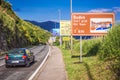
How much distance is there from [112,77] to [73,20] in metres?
15.4

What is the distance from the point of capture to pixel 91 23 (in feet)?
99.9

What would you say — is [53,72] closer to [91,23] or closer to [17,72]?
[17,72]

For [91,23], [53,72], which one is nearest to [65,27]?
[91,23]

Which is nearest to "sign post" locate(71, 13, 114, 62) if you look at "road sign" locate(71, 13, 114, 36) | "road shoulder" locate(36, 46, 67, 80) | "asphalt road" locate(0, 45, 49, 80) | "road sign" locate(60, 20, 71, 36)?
"road sign" locate(71, 13, 114, 36)

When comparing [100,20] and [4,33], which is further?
[4,33]

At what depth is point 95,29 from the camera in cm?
3042

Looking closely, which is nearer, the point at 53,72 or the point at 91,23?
the point at 53,72

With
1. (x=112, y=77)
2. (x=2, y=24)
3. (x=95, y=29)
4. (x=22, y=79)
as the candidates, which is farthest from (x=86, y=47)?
(x=112, y=77)

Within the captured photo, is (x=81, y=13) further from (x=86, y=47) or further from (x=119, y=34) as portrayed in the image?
(x=86, y=47)

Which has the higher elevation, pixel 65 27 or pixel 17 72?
pixel 65 27

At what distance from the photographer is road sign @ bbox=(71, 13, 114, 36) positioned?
1180 inches

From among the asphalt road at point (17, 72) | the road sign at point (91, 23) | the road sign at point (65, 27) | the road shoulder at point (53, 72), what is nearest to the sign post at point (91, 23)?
the road sign at point (91, 23)

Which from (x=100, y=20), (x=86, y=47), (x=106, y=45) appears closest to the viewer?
(x=106, y=45)

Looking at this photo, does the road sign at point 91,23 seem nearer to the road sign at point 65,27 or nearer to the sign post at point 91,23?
the sign post at point 91,23
